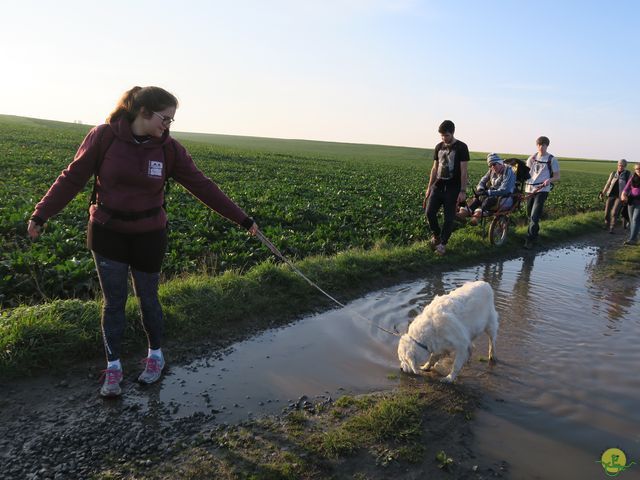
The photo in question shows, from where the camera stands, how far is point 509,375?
4.59 meters

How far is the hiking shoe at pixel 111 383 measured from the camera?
153 inches

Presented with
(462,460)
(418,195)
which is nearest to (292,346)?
(462,460)

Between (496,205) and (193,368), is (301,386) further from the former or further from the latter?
(496,205)

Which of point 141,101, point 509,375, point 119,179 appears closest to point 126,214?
point 119,179

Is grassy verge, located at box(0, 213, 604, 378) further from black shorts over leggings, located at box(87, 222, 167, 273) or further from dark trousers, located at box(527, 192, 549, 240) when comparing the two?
dark trousers, located at box(527, 192, 549, 240)

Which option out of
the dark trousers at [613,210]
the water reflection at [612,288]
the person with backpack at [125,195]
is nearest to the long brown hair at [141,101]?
the person with backpack at [125,195]

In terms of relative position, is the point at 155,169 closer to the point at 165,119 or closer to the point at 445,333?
the point at 165,119

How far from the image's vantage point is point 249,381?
14.2 feet

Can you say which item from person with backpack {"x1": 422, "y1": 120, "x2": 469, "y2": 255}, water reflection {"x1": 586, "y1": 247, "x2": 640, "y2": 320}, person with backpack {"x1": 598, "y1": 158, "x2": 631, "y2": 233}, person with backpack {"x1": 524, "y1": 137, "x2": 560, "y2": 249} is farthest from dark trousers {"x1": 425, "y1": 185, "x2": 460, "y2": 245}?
person with backpack {"x1": 598, "y1": 158, "x2": 631, "y2": 233}

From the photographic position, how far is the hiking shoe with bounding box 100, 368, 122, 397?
12.8 feet

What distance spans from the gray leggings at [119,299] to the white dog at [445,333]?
2.47 m

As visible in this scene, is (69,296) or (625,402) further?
(69,296)

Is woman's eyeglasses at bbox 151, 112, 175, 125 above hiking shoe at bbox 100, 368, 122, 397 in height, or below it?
above

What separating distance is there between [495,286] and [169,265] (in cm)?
585
